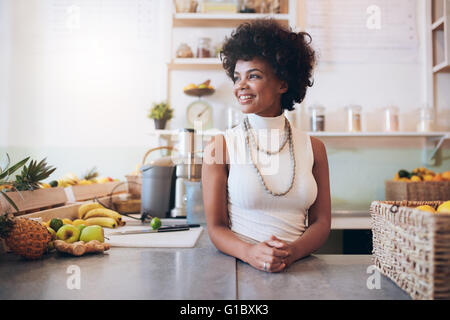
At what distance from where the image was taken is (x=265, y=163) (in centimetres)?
102

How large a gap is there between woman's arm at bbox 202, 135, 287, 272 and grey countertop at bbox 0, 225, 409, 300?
3 centimetres

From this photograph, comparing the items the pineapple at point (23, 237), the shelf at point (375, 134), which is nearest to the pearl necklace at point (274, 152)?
the pineapple at point (23, 237)

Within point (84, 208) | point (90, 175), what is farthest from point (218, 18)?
point (84, 208)

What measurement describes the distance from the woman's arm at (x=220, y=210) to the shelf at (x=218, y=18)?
4.95 feet

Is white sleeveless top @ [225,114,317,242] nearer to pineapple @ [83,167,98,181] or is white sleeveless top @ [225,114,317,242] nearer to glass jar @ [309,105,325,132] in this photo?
glass jar @ [309,105,325,132]

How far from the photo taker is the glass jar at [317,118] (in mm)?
2264

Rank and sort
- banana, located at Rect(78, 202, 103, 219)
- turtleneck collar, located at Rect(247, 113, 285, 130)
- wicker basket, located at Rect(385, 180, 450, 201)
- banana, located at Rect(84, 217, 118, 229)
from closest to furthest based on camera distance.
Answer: turtleneck collar, located at Rect(247, 113, 285, 130), banana, located at Rect(84, 217, 118, 229), banana, located at Rect(78, 202, 103, 219), wicker basket, located at Rect(385, 180, 450, 201)

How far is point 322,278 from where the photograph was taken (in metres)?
0.70

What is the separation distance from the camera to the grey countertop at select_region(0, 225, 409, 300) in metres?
0.59

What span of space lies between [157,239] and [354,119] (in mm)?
1732

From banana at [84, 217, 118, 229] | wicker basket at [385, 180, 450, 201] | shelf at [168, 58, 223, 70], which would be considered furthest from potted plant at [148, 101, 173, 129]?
wicker basket at [385, 180, 450, 201]

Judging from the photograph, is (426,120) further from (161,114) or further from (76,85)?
(76,85)

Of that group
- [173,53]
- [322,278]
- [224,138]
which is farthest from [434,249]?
[173,53]

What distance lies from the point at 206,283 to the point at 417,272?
1.25ft
